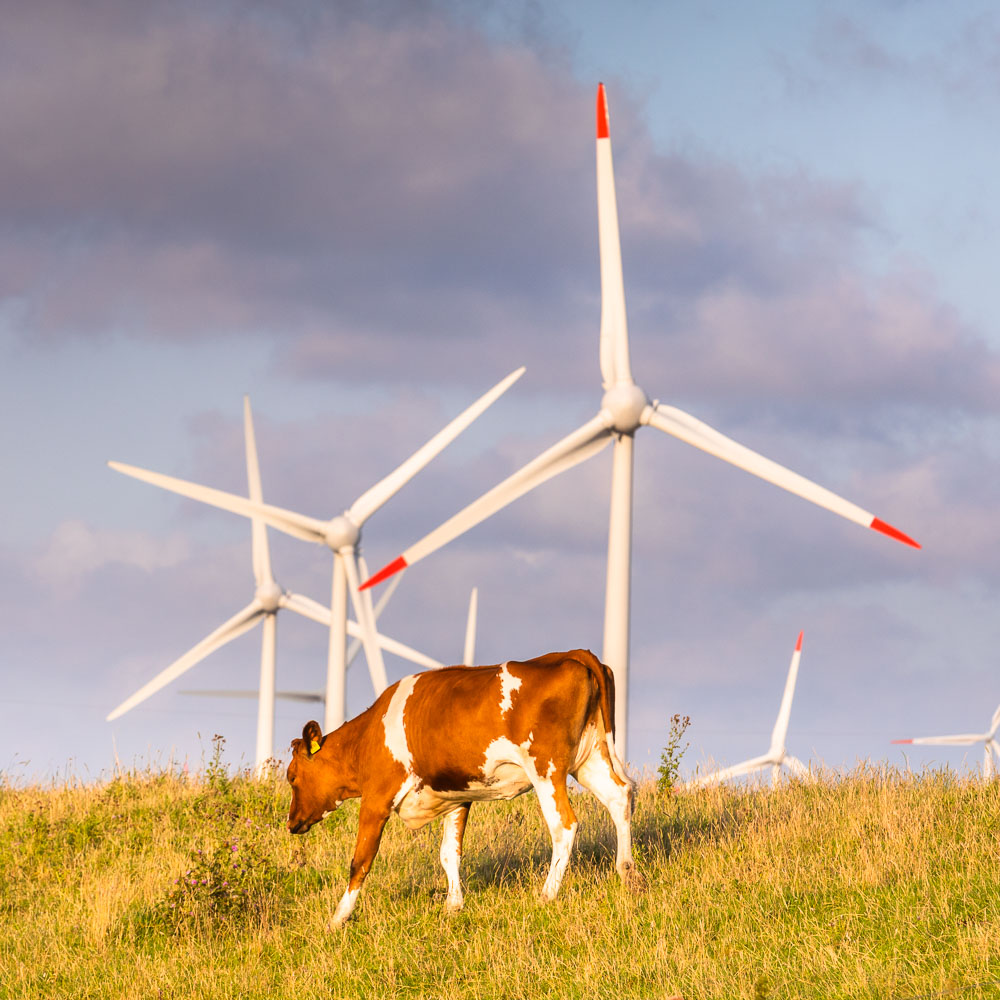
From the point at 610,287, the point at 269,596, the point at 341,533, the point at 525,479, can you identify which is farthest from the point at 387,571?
the point at 269,596

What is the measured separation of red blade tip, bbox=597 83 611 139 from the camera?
23750mm

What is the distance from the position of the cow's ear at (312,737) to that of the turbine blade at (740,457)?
1216 centimetres

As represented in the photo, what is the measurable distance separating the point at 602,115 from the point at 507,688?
16.5 metres

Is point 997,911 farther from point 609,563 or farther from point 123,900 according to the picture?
point 609,563

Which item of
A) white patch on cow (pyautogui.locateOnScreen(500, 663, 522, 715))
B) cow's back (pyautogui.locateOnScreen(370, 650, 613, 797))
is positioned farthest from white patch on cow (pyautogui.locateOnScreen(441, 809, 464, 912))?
white patch on cow (pyautogui.locateOnScreen(500, 663, 522, 715))

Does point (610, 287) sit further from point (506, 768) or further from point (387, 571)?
point (506, 768)

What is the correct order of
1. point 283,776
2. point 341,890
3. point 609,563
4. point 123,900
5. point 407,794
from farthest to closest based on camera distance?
point 609,563, point 283,776, point 123,900, point 341,890, point 407,794

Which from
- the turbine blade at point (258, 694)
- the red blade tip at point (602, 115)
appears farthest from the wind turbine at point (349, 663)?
the red blade tip at point (602, 115)

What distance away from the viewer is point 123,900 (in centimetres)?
1329

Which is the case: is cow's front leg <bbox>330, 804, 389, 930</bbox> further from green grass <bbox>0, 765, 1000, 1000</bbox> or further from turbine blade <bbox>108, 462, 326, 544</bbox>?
turbine blade <bbox>108, 462, 326, 544</bbox>

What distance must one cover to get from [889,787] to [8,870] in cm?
1141

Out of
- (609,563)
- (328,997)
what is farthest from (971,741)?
(328,997)

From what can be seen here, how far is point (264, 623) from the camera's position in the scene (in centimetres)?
4025

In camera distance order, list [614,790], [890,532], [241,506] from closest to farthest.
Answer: [614,790] → [890,532] → [241,506]
